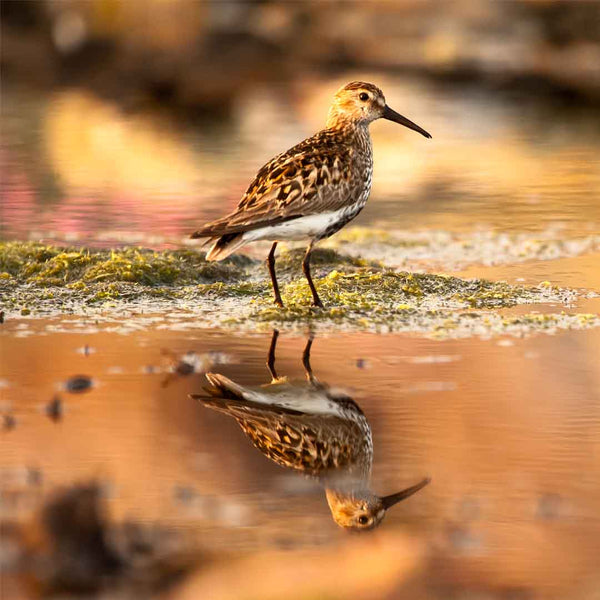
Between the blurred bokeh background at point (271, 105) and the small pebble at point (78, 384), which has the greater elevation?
the small pebble at point (78, 384)

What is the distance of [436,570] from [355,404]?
95.5 inches

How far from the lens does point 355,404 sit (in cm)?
770

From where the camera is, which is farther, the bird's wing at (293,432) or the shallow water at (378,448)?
the bird's wing at (293,432)

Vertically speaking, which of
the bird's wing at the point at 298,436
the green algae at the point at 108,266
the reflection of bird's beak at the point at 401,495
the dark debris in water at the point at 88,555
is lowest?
the green algae at the point at 108,266

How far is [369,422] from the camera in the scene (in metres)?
7.34

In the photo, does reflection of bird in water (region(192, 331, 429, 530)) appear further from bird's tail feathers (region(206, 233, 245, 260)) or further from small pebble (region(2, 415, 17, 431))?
bird's tail feathers (region(206, 233, 245, 260))

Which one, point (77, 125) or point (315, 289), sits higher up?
point (315, 289)

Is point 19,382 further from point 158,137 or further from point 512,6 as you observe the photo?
point 512,6

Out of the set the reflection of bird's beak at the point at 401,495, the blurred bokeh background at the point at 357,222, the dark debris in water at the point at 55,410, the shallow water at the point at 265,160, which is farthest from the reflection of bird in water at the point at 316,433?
the shallow water at the point at 265,160

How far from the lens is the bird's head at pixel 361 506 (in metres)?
5.91

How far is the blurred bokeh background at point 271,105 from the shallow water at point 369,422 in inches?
6.0

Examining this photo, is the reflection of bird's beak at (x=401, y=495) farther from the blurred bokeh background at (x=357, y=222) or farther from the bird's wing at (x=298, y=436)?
the bird's wing at (x=298, y=436)

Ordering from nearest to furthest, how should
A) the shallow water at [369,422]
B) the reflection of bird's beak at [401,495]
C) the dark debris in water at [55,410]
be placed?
1. the shallow water at [369,422]
2. the reflection of bird's beak at [401,495]
3. the dark debris in water at [55,410]

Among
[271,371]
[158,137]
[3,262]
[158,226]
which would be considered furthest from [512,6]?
[271,371]
